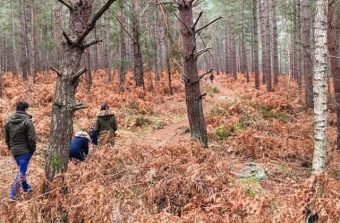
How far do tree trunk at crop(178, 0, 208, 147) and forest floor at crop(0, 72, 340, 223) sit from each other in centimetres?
50

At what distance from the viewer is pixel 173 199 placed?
6375mm

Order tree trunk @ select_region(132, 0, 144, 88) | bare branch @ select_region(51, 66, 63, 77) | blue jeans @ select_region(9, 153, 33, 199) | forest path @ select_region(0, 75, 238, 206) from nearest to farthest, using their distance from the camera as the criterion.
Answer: bare branch @ select_region(51, 66, 63, 77)
blue jeans @ select_region(9, 153, 33, 199)
forest path @ select_region(0, 75, 238, 206)
tree trunk @ select_region(132, 0, 144, 88)

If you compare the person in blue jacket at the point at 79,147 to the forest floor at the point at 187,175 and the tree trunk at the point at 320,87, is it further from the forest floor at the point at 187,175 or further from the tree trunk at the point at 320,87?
the tree trunk at the point at 320,87

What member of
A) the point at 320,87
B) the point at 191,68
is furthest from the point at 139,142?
the point at 320,87

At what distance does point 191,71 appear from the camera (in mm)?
8492

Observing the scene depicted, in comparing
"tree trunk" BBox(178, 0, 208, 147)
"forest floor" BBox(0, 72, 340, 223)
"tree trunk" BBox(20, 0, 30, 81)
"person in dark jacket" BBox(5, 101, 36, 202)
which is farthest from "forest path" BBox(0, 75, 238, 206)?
"tree trunk" BBox(20, 0, 30, 81)

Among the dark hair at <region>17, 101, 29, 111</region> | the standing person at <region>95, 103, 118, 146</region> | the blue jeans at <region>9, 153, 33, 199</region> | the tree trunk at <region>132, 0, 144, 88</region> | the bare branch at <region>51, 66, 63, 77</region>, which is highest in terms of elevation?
the tree trunk at <region>132, 0, 144, 88</region>

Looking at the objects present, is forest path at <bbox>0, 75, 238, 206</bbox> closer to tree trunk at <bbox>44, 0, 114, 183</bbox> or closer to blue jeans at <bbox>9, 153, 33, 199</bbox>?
blue jeans at <bbox>9, 153, 33, 199</bbox>

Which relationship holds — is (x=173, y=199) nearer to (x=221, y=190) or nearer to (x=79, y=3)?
(x=221, y=190)

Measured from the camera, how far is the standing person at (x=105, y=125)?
9.34 m

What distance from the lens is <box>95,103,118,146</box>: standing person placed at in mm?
9336

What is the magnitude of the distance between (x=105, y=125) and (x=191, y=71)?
244 centimetres

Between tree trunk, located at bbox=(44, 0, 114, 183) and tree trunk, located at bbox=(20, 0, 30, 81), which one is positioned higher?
tree trunk, located at bbox=(20, 0, 30, 81)

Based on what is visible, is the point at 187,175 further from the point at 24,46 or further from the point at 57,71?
the point at 24,46
